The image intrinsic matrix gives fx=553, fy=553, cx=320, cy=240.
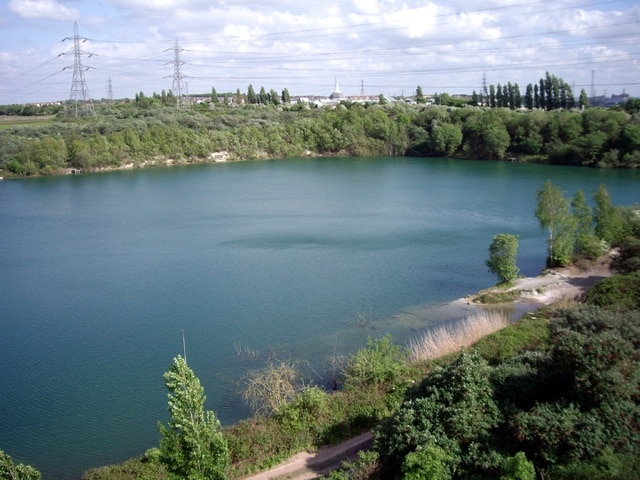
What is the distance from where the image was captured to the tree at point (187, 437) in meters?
7.69

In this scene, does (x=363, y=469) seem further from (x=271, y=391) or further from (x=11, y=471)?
(x=11, y=471)

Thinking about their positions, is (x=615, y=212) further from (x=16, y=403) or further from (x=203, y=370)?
(x=16, y=403)

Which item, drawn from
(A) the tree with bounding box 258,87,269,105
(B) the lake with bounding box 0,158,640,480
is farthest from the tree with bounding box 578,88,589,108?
(A) the tree with bounding box 258,87,269,105

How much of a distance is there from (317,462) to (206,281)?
12.5 metres

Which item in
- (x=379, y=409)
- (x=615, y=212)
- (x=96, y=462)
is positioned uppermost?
(x=615, y=212)

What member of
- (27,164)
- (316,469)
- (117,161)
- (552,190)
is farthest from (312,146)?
(316,469)

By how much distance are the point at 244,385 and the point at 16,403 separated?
18.8 feet

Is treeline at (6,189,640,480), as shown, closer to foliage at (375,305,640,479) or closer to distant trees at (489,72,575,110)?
foliage at (375,305,640,479)

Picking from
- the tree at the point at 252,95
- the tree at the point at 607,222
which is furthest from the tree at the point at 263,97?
the tree at the point at 607,222

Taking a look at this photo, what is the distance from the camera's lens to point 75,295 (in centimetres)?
2059

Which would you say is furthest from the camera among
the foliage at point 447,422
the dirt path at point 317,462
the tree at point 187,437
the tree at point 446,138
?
the tree at point 446,138

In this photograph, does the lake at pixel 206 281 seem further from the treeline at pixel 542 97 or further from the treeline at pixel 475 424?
the treeline at pixel 542 97

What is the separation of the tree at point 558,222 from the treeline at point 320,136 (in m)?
27.1

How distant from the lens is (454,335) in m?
15.4
